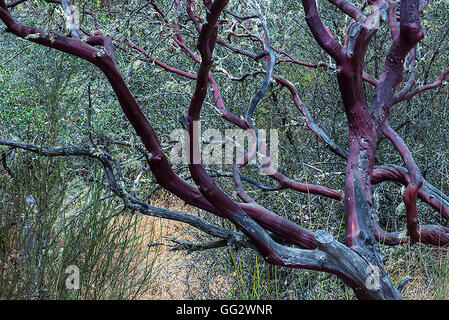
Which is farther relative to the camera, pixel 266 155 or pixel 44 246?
pixel 266 155

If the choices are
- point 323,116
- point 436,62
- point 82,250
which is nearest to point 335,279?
point 82,250

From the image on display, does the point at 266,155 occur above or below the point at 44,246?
above

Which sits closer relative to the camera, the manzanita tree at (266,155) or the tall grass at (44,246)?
the manzanita tree at (266,155)

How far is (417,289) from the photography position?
104 inches

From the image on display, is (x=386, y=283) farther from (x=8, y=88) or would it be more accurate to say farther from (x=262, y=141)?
(x=8, y=88)

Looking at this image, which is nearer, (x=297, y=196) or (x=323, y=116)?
(x=297, y=196)

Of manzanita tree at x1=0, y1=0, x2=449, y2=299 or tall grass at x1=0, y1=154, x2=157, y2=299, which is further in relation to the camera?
tall grass at x1=0, y1=154, x2=157, y2=299

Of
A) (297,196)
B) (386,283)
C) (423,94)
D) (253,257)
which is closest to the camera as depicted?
(386,283)

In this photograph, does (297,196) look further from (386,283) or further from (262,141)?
(386,283)

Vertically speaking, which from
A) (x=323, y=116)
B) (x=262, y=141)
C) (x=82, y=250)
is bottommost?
(x=82, y=250)

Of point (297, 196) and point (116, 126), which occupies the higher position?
point (116, 126)

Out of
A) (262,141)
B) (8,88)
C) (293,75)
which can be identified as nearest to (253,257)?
(262,141)

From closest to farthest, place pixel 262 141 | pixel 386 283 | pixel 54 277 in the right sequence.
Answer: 1. pixel 386 283
2. pixel 54 277
3. pixel 262 141

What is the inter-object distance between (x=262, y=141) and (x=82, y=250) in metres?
1.00
